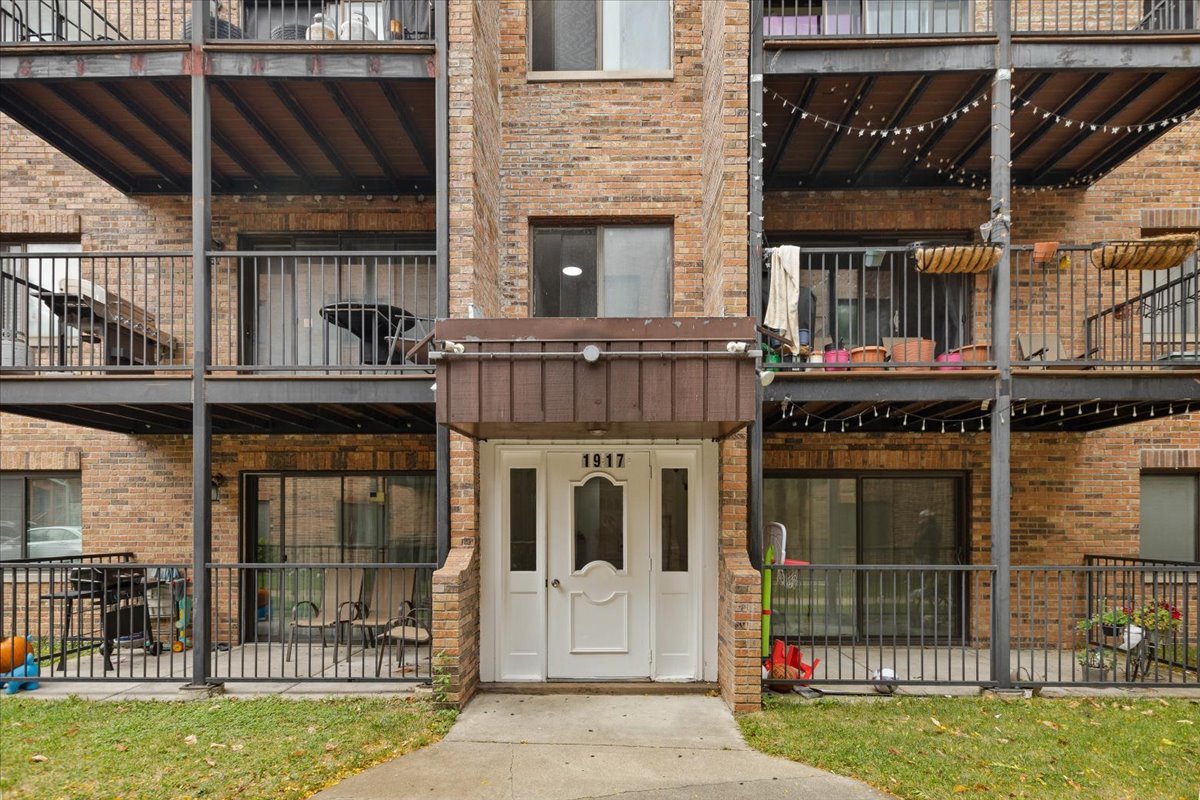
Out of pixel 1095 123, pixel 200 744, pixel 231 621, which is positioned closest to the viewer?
pixel 200 744

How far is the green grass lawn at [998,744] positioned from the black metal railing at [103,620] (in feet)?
17.7

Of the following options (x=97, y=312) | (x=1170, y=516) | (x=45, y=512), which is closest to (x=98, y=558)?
(x=45, y=512)

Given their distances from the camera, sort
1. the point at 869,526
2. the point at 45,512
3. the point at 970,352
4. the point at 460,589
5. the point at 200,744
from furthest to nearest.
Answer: the point at 45,512, the point at 869,526, the point at 970,352, the point at 460,589, the point at 200,744

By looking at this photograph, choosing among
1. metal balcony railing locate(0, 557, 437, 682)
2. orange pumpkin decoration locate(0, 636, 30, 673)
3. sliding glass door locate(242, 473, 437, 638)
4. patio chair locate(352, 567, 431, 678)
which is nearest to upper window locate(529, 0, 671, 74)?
sliding glass door locate(242, 473, 437, 638)

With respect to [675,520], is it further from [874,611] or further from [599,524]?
[874,611]

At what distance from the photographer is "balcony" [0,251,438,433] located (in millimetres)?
6129

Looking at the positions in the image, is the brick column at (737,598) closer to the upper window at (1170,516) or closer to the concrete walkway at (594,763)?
the concrete walkway at (594,763)

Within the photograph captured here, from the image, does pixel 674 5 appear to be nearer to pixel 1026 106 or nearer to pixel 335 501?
pixel 1026 106

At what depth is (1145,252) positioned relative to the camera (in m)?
5.91

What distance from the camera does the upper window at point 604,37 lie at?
7781 millimetres

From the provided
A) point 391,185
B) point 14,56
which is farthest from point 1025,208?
point 14,56

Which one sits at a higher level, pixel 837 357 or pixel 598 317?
pixel 598 317

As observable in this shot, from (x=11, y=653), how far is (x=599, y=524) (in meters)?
5.48

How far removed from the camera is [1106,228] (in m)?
7.93
